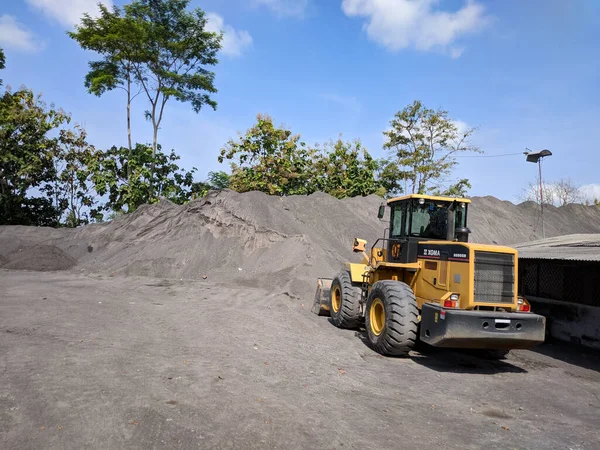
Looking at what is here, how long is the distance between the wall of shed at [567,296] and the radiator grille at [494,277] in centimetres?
317

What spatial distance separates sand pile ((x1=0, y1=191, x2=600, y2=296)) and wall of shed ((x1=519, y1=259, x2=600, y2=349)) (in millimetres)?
6556

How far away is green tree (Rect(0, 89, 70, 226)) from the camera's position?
2730cm

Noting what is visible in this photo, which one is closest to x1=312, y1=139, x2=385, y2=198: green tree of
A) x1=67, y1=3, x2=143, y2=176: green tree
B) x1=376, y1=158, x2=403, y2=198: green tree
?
x1=376, y1=158, x2=403, y2=198: green tree

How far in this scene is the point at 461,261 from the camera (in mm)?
7789

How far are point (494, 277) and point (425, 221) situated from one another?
179 cm

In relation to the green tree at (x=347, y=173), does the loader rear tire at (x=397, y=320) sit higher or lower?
lower

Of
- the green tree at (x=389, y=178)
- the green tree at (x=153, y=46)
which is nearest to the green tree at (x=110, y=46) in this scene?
the green tree at (x=153, y=46)

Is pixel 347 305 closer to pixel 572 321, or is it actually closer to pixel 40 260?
pixel 572 321

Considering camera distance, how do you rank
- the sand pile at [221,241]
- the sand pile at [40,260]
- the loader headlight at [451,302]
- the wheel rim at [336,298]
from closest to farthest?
the loader headlight at [451,302]
the wheel rim at [336,298]
the sand pile at [221,241]
the sand pile at [40,260]

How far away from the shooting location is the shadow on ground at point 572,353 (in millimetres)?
8945

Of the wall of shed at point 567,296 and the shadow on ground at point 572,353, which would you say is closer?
the shadow on ground at point 572,353

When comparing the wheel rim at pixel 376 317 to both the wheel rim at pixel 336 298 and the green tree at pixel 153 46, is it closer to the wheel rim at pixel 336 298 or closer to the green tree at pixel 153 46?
the wheel rim at pixel 336 298

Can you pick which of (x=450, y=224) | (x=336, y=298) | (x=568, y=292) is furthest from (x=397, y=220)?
(x=568, y=292)

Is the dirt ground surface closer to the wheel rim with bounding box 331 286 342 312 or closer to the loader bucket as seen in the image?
the wheel rim with bounding box 331 286 342 312
